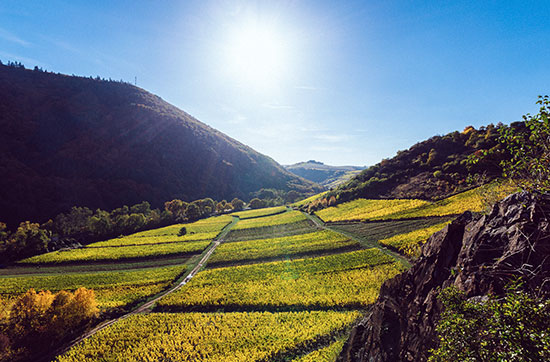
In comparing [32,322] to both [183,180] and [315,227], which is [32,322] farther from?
[183,180]

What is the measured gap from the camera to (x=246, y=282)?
34781mm

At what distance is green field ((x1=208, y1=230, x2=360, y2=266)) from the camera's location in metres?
45.2

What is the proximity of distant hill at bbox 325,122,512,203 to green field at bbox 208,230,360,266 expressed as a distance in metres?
30.1

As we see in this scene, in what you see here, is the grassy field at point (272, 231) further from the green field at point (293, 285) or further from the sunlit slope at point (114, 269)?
the green field at point (293, 285)

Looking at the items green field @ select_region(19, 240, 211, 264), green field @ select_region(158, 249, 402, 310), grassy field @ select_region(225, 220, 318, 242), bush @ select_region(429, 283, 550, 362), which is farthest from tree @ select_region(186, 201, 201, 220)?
bush @ select_region(429, 283, 550, 362)

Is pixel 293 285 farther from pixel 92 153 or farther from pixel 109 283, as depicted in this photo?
pixel 92 153

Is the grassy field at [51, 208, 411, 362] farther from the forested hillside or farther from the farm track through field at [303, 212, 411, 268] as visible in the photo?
the forested hillside

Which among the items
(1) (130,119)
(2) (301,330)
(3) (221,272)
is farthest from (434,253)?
(1) (130,119)

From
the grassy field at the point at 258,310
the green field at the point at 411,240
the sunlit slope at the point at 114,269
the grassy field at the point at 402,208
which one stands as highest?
the grassy field at the point at 402,208

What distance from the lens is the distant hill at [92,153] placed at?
346ft

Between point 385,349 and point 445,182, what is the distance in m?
62.4

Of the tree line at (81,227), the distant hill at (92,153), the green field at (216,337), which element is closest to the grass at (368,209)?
the green field at (216,337)

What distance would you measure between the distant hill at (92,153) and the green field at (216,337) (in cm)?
11181

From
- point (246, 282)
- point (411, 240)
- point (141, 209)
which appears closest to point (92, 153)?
point (141, 209)
